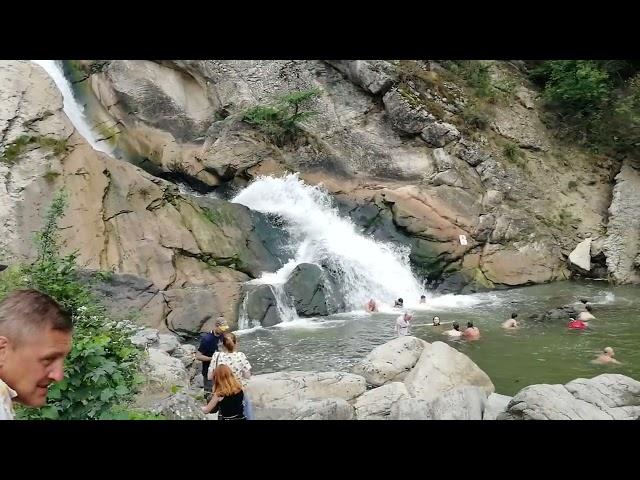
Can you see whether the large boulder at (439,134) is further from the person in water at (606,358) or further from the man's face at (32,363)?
the man's face at (32,363)

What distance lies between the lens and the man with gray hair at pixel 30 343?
1.66 meters

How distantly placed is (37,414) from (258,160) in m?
18.7

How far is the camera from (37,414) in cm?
386

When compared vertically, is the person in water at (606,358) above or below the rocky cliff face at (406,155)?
below

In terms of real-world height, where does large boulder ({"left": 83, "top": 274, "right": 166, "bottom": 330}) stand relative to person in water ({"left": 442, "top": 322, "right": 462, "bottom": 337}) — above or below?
above

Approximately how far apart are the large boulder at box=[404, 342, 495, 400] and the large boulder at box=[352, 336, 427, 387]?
1.47 feet

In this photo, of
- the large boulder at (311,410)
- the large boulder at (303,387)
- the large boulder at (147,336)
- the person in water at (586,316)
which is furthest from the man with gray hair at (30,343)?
the person in water at (586,316)

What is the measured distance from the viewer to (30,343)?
1.71 meters

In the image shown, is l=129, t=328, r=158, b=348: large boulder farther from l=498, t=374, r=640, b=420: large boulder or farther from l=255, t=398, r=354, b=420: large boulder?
l=498, t=374, r=640, b=420: large boulder

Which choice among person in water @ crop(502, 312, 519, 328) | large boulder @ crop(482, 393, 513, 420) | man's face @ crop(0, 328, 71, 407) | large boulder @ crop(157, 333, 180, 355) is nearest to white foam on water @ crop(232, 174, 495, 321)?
person in water @ crop(502, 312, 519, 328)

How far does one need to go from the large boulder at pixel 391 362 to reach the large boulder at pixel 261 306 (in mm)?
4966

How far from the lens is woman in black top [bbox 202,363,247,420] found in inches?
222
